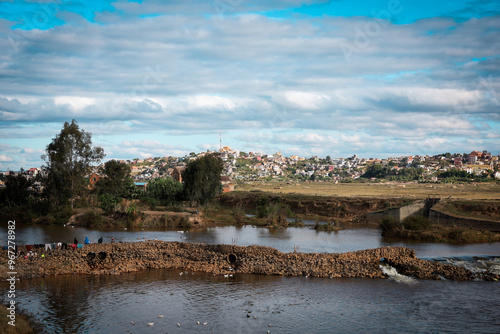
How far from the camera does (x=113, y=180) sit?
181 ft

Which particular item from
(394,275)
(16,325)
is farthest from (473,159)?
(16,325)

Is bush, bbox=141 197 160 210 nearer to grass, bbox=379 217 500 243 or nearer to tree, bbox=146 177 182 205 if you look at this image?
tree, bbox=146 177 182 205

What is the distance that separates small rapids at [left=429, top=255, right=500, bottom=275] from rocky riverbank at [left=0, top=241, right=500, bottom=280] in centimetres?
77

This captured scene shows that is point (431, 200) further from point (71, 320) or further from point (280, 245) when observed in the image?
point (71, 320)

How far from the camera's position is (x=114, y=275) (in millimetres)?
24141

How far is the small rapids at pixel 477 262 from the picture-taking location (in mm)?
25984

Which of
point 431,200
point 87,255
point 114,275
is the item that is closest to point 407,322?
point 114,275

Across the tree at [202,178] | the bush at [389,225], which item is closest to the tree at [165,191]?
the tree at [202,178]

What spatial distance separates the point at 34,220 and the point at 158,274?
2776 cm

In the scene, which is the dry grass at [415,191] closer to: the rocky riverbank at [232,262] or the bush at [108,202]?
the bush at [108,202]

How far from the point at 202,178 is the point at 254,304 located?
3719 cm

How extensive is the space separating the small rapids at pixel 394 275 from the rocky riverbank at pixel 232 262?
0.29 m

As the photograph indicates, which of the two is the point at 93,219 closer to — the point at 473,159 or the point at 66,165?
the point at 66,165

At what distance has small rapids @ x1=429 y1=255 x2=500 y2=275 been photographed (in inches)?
1023
